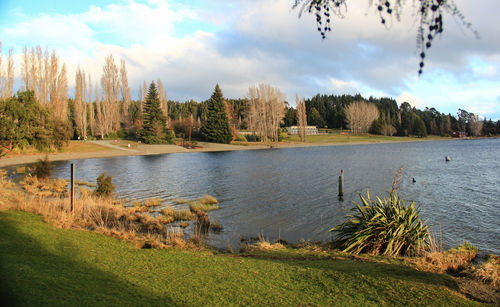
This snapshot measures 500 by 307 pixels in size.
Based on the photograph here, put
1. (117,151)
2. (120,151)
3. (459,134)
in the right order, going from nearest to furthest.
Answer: (117,151)
(120,151)
(459,134)

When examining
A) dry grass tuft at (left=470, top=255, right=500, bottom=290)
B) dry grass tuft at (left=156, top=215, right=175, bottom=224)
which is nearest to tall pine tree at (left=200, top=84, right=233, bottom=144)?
dry grass tuft at (left=156, top=215, right=175, bottom=224)

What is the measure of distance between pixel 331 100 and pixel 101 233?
173992 millimetres

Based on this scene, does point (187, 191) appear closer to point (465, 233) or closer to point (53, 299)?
point (465, 233)

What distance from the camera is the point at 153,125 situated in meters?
70.8

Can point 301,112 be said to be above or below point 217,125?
above

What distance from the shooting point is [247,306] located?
14.6 feet

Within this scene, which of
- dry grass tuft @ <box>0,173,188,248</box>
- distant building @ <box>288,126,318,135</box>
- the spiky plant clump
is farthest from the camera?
distant building @ <box>288,126,318,135</box>

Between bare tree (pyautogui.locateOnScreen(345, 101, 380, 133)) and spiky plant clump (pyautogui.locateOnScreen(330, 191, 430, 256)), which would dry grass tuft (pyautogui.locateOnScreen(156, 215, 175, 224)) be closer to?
spiky plant clump (pyautogui.locateOnScreen(330, 191, 430, 256))

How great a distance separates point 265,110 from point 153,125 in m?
33.0

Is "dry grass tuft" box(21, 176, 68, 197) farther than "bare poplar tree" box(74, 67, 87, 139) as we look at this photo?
No

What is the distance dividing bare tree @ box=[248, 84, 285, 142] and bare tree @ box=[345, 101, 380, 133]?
168 ft

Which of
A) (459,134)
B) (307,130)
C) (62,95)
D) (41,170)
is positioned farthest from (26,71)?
(459,134)

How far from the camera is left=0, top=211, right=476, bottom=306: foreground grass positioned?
4582mm

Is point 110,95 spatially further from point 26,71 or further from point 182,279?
point 182,279
